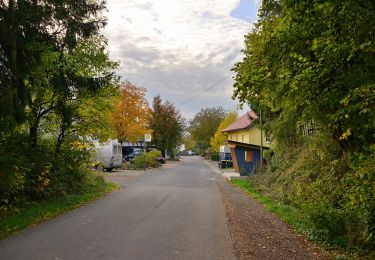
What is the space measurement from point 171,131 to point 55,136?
158 feet

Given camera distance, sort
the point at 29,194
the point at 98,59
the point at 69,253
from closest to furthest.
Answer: the point at 69,253 < the point at 29,194 < the point at 98,59

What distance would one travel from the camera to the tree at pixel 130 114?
1714 inches

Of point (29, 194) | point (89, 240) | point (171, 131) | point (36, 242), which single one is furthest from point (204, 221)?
point (171, 131)

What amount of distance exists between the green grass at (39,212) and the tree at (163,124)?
156 ft

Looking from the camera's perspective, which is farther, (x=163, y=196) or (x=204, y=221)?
(x=163, y=196)

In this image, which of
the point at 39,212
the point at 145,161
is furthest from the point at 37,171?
the point at 145,161

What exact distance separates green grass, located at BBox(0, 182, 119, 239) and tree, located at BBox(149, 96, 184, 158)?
1868 inches

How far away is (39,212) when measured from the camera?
11.3 metres

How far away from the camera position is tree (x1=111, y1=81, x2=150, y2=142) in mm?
43531

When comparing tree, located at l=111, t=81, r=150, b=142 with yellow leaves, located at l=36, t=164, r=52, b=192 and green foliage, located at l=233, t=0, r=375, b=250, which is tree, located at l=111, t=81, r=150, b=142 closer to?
yellow leaves, located at l=36, t=164, r=52, b=192

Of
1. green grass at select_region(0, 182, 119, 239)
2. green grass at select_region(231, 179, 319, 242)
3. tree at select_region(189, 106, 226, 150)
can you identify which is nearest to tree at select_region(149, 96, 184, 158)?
tree at select_region(189, 106, 226, 150)

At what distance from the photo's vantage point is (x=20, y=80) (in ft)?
33.3

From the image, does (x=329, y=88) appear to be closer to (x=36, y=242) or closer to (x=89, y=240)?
(x=89, y=240)

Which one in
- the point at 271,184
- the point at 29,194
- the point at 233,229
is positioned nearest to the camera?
the point at 233,229
